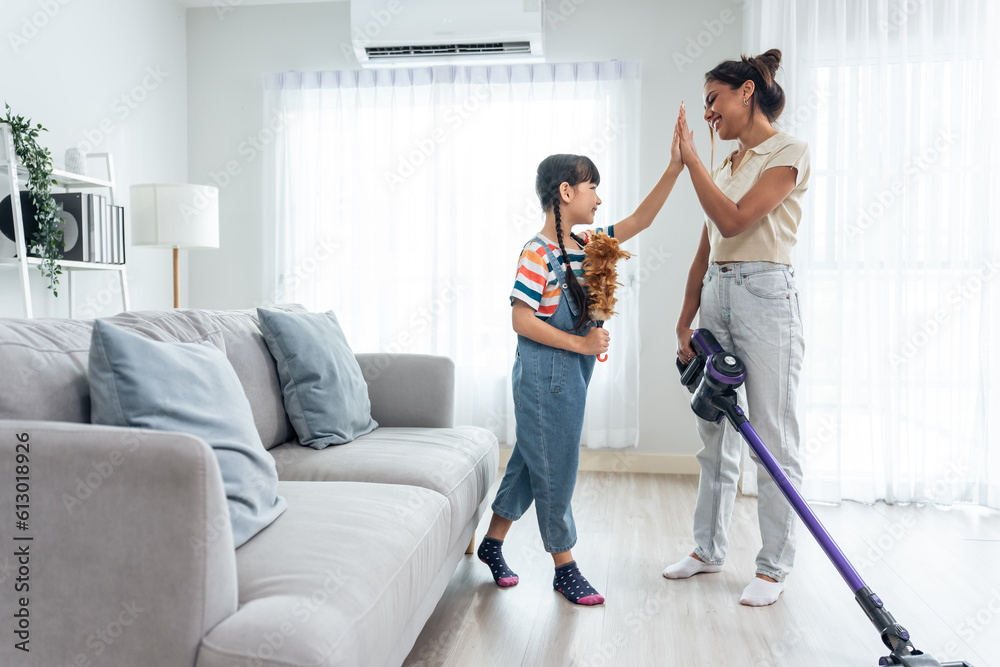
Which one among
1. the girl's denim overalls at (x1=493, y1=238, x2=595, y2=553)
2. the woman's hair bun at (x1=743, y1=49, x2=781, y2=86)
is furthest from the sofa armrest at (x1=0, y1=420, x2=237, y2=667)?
the woman's hair bun at (x1=743, y1=49, x2=781, y2=86)

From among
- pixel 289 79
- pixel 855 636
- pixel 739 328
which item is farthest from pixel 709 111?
pixel 289 79

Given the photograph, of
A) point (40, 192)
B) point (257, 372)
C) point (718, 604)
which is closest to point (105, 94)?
point (40, 192)

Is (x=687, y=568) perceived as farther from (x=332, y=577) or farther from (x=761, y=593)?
(x=332, y=577)

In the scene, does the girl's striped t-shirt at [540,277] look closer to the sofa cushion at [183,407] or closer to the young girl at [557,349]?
the young girl at [557,349]

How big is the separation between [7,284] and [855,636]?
313 centimetres

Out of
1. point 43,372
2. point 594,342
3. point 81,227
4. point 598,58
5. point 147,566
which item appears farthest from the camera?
point 598,58

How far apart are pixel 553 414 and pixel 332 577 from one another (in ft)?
2.79

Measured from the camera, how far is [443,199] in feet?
11.6

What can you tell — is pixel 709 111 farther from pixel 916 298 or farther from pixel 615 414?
pixel 615 414

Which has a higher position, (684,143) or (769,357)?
(684,143)

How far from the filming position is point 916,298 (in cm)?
287

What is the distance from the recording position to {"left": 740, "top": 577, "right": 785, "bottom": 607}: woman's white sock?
73.0 inches

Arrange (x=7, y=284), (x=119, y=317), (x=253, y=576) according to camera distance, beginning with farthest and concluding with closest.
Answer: (x=7, y=284), (x=119, y=317), (x=253, y=576)

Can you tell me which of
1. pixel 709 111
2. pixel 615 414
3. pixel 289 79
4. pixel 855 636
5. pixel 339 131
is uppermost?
pixel 289 79
